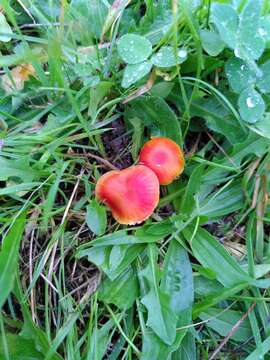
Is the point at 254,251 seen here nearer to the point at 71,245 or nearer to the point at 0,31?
the point at 71,245

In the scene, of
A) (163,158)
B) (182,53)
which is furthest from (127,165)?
(182,53)

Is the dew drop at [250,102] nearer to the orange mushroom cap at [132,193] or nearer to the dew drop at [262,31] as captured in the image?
the dew drop at [262,31]

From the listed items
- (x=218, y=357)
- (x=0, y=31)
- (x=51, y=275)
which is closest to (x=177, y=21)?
(x=0, y=31)

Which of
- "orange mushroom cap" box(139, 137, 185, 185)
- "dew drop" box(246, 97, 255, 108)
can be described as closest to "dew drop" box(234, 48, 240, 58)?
"dew drop" box(246, 97, 255, 108)

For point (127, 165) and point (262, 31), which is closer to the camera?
point (262, 31)

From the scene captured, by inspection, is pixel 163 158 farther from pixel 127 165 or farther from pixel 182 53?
pixel 182 53

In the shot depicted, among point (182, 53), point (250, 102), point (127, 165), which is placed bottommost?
point (127, 165)
